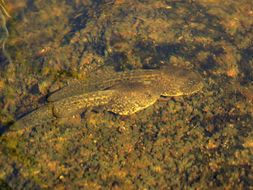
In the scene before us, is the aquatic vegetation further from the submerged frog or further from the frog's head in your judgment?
the frog's head

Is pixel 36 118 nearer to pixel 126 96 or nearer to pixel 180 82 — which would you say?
pixel 126 96

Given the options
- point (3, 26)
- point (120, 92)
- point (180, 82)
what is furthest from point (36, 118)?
point (3, 26)

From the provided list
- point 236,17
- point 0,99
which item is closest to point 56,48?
point 0,99

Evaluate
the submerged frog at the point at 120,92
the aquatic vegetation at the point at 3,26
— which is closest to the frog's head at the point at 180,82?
the submerged frog at the point at 120,92

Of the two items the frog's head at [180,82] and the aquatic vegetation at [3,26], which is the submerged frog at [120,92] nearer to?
the frog's head at [180,82]

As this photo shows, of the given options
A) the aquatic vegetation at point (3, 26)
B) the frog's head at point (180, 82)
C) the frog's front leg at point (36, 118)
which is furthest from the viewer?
the aquatic vegetation at point (3, 26)

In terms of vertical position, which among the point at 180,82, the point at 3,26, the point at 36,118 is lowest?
the point at 180,82
